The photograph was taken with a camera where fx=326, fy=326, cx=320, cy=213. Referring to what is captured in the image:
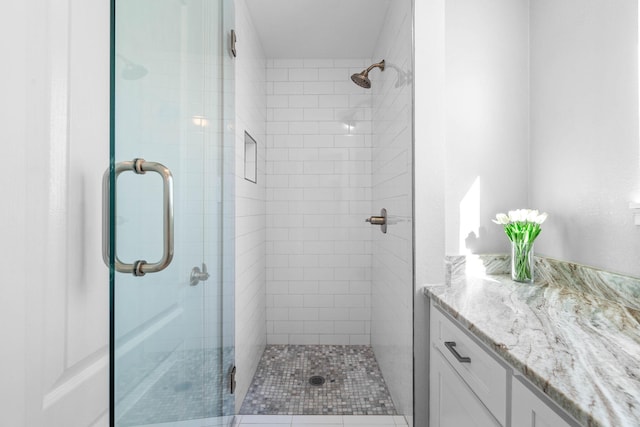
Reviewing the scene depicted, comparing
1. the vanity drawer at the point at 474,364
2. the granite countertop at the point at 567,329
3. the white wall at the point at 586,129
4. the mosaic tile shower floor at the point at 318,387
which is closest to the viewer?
the granite countertop at the point at 567,329

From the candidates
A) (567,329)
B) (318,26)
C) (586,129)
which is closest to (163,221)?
(567,329)

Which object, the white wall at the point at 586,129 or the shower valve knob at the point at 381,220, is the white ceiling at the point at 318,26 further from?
the shower valve knob at the point at 381,220

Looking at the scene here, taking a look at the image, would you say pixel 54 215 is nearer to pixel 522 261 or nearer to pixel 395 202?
pixel 395 202

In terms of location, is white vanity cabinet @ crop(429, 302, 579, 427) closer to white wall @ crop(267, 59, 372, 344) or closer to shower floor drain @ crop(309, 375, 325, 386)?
shower floor drain @ crop(309, 375, 325, 386)

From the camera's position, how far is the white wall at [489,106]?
177cm

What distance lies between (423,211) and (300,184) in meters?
1.62

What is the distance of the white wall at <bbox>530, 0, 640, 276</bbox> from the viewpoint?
1.20m

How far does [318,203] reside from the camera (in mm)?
2961

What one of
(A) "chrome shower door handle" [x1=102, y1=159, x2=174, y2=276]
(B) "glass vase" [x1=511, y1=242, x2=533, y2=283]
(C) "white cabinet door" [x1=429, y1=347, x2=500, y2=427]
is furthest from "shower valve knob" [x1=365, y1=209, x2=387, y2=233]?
(A) "chrome shower door handle" [x1=102, y1=159, x2=174, y2=276]

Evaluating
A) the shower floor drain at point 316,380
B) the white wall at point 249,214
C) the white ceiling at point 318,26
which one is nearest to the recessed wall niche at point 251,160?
the white wall at point 249,214

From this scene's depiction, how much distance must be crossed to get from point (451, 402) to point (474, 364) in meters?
0.30

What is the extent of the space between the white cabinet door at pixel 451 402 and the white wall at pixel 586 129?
0.74 metres

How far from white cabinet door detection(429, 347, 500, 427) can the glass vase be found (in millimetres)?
558

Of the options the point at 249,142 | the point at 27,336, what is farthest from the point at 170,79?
the point at 249,142
